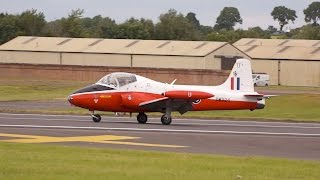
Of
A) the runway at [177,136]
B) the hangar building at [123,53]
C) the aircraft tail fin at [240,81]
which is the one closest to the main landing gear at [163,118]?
the runway at [177,136]

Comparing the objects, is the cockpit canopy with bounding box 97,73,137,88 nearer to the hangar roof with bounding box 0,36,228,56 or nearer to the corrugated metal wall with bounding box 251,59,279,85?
the hangar roof with bounding box 0,36,228,56

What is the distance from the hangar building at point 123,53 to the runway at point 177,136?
5794 centimetres

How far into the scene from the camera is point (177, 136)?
28188mm

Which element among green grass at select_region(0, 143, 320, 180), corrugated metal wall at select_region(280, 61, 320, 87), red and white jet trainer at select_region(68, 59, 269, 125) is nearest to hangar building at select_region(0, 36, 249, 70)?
corrugated metal wall at select_region(280, 61, 320, 87)

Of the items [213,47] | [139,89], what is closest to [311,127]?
[139,89]

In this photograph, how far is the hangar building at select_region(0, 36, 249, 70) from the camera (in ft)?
310

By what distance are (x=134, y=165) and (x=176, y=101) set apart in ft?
57.4

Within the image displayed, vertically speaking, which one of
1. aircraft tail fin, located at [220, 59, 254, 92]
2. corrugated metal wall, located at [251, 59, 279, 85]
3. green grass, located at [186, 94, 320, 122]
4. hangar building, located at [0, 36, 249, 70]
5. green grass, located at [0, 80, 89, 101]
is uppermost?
hangar building, located at [0, 36, 249, 70]

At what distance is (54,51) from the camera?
98.6 m

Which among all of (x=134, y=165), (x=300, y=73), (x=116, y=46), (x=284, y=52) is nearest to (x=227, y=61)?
(x=284, y=52)

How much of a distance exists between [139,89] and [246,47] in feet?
229

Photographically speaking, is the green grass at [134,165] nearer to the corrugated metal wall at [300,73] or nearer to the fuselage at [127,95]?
the fuselage at [127,95]

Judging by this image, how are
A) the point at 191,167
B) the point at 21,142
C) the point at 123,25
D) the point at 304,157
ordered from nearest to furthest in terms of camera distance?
the point at 191,167 → the point at 304,157 → the point at 21,142 → the point at 123,25

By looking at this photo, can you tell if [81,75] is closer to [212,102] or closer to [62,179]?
[212,102]
